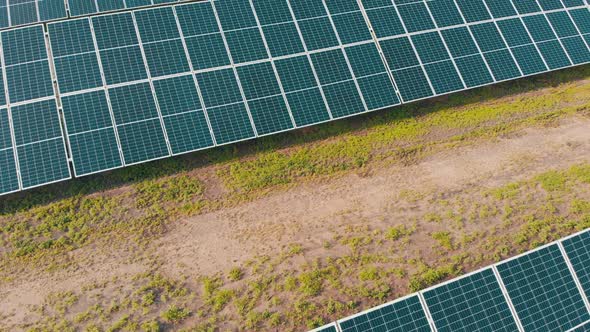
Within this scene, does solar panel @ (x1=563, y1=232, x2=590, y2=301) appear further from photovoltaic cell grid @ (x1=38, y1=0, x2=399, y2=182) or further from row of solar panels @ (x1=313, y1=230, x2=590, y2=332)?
photovoltaic cell grid @ (x1=38, y1=0, x2=399, y2=182)

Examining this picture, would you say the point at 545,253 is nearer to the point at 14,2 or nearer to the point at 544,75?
the point at 544,75

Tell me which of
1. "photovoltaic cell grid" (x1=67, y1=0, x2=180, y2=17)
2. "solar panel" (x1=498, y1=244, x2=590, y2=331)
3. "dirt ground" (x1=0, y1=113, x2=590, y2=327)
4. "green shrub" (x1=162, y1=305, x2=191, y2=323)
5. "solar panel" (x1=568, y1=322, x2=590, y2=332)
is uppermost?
"photovoltaic cell grid" (x1=67, y1=0, x2=180, y2=17)

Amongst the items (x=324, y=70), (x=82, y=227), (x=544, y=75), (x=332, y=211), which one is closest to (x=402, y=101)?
(x=324, y=70)

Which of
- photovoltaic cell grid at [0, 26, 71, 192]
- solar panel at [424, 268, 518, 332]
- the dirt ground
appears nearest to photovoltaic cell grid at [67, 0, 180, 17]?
photovoltaic cell grid at [0, 26, 71, 192]

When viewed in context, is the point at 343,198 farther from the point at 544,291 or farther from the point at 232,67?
the point at 544,291

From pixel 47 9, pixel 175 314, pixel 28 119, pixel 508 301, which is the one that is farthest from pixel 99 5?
pixel 508 301

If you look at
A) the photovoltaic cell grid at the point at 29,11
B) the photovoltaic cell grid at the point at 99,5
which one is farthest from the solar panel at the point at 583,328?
the photovoltaic cell grid at the point at 29,11

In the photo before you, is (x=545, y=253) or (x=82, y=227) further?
(x=82, y=227)
